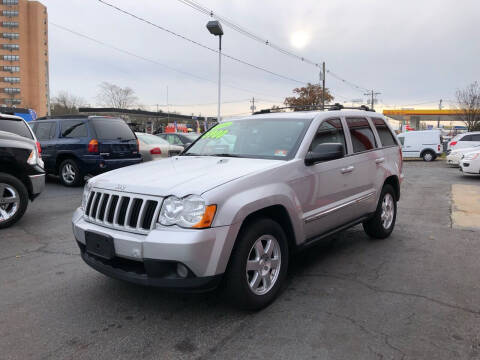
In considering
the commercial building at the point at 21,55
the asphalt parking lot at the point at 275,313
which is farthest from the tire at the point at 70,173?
the commercial building at the point at 21,55

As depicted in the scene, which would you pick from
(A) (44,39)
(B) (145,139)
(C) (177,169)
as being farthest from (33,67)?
(C) (177,169)

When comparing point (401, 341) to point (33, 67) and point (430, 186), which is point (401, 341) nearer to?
point (430, 186)

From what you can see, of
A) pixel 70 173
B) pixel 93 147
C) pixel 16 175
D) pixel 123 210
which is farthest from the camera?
pixel 70 173

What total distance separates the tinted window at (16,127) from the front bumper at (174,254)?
4479 millimetres

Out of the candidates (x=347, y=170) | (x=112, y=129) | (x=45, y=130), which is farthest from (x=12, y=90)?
(x=347, y=170)

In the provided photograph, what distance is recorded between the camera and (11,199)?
19.4ft

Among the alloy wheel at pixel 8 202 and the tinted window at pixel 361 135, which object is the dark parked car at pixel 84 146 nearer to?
the alloy wheel at pixel 8 202

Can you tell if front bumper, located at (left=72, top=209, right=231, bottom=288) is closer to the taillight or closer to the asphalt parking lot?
the asphalt parking lot

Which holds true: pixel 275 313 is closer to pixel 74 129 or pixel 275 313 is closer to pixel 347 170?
pixel 347 170

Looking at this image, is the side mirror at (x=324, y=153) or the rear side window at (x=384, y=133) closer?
the side mirror at (x=324, y=153)

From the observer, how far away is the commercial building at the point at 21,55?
88.9 metres

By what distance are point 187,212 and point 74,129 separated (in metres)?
8.27

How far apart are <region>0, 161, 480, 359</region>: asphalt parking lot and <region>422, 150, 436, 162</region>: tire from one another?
21011 millimetres

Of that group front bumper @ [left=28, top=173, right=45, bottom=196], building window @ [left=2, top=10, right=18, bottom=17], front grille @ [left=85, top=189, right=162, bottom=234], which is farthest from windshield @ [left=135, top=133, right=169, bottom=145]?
building window @ [left=2, top=10, right=18, bottom=17]
